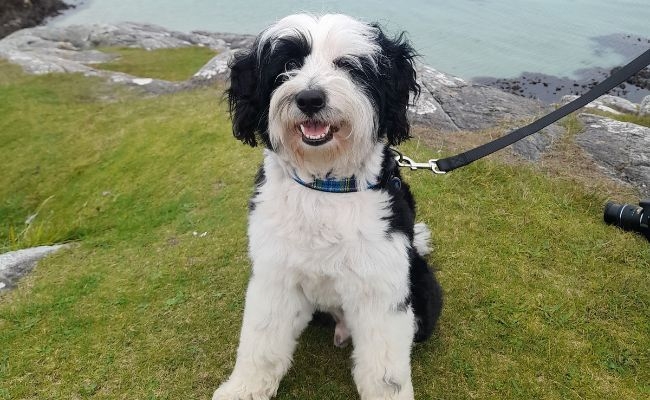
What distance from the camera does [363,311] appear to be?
3.04 metres

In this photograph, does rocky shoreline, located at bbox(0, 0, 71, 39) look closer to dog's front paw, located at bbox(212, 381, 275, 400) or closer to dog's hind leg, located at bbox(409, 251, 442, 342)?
dog's front paw, located at bbox(212, 381, 275, 400)

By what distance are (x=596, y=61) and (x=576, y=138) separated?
34.4 ft

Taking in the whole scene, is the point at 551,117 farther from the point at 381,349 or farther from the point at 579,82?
the point at 579,82

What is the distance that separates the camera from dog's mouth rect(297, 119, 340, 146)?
2.67 meters

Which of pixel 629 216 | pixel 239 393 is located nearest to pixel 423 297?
pixel 239 393

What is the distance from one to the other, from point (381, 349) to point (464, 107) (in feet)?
21.0

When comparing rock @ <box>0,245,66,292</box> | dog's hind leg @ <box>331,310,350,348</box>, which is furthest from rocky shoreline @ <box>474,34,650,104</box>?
rock @ <box>0,245,66,292</box>

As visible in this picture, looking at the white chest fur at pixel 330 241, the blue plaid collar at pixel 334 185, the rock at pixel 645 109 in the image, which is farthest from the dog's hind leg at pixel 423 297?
the rock at pixel 645 109

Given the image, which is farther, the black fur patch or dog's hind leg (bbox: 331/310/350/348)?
dog's hind leg (bbox: 331/310/350/348)

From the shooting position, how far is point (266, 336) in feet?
10.6

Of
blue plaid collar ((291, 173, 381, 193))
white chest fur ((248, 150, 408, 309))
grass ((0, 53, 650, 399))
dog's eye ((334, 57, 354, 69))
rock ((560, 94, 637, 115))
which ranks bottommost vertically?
grass ((0, 53, 650, 399))

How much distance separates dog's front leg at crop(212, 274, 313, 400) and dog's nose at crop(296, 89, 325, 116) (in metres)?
1.00

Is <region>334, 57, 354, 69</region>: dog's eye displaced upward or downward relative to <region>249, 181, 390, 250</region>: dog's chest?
upward

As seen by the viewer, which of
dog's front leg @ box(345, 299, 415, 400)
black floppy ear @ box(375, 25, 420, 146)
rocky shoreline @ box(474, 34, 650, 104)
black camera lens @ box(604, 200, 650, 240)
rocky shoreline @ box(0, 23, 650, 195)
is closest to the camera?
black floppy ear @ box(375, 25, 420, 146)
